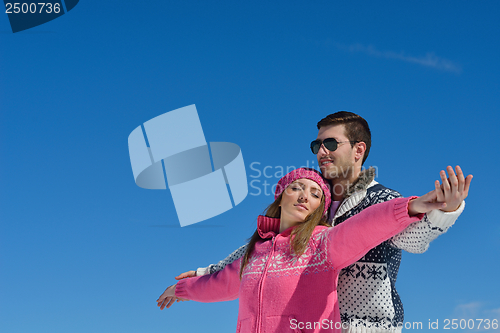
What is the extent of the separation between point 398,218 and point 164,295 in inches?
172

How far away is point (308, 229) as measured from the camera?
530cm

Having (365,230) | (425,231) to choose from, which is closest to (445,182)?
(425,231)

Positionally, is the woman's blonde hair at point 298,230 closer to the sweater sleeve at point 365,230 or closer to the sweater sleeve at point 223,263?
the sweater sleeve at point 365,230

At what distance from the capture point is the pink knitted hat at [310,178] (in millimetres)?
5816

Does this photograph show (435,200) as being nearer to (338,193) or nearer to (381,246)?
(381,246)

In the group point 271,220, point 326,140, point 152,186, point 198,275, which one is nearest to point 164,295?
point 198,275

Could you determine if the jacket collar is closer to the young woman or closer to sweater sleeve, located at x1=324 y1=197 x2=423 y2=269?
the young woman

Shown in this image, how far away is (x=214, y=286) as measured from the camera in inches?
257

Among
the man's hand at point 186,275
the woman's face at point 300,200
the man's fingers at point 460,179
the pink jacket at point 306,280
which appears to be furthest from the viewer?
the man's hand at point 186,275

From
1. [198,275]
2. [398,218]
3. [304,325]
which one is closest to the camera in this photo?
[398,218]

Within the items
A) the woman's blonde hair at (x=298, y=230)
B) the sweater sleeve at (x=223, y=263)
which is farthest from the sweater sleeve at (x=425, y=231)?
the sweater sleeve at (x=223, y=263)

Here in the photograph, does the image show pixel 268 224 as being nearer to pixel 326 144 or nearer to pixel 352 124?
pixel 326 144

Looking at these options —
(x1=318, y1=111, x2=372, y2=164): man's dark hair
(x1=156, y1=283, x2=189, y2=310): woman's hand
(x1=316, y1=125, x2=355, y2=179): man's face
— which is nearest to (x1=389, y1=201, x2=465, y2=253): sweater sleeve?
(x1=316, y1=125, x2=355, y2=179): man's face

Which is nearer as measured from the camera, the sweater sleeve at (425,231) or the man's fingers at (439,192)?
the man's fingers at (439,192)
